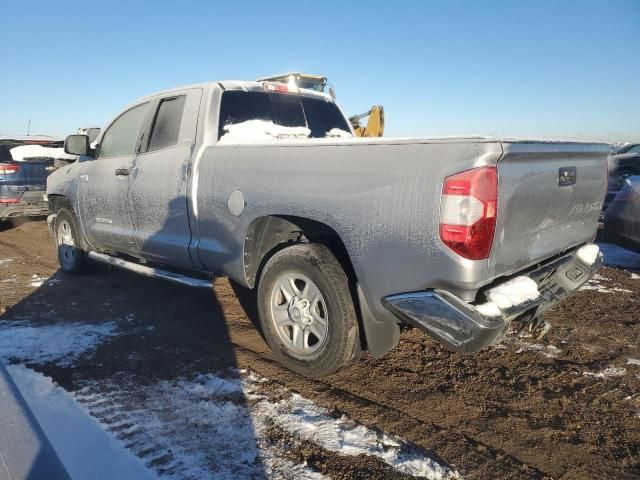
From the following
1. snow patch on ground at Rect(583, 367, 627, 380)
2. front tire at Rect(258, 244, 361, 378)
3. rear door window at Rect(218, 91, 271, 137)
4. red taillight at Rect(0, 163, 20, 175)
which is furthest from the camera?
red taillight at Rect(0, 163, 20, 175)

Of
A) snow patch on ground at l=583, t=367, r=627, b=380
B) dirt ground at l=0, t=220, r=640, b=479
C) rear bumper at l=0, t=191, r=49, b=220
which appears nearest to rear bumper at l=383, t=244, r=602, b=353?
dirt ground at l=0, t=220, r=640, b=479

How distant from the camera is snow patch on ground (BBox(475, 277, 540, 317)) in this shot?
2.48m

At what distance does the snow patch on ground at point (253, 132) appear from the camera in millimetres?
3902

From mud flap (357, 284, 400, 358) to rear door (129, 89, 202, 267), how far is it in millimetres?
1771

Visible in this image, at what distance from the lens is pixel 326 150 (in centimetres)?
295

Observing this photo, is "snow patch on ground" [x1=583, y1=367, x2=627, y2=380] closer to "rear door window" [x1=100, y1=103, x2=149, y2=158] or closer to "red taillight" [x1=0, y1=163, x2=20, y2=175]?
"rear door window" [x1=100, y1=103, x2=149, y2=158]

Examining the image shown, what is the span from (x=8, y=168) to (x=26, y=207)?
0.75 m

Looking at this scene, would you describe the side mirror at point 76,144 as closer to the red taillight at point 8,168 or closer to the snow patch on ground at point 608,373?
the red taillight at point 8,168

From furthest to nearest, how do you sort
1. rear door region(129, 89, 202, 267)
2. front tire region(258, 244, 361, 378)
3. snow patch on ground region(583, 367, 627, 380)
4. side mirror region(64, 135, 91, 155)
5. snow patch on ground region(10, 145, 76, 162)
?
snow patch on ground region(10, 145, 76, 162)
side mirror region(64, 135, 91, 155)
rear door region(129, 89, 202, 267)
snow patch on ground region(583, 367, 627, 380)
front tire region(258, 244, 361, 378)

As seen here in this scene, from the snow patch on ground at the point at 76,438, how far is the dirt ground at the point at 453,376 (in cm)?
16

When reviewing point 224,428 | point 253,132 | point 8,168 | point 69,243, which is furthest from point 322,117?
point 8,168

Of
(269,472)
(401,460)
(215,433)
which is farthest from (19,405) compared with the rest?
(401,460)

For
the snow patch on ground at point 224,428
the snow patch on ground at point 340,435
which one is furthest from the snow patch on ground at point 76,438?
the snow patch on ground at point 340,435

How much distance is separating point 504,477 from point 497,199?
4.37ft
